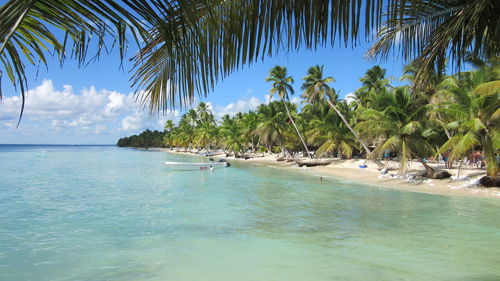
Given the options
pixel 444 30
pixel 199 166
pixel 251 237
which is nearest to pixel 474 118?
pixel 251 237

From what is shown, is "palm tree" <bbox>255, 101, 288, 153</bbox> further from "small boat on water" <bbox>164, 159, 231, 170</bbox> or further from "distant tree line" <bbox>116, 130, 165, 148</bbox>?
"distant tree line" <bbox>116, 130, 165, 148</bbox>

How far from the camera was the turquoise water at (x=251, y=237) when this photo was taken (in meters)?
7.16

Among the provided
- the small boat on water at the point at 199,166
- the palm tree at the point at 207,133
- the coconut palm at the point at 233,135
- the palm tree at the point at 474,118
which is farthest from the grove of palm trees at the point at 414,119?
the palm tree at the point at 207,133

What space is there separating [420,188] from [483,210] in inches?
242

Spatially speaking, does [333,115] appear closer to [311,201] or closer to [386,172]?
[386,172]

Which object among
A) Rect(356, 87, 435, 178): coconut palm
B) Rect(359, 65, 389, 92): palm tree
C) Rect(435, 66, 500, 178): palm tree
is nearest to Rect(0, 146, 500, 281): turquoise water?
Rect(435, 66, 500, 178): palm tree

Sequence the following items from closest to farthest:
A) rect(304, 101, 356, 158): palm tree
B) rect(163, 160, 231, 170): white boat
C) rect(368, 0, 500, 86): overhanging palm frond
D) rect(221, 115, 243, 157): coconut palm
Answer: rect(368, 0, 500, 86): overhanging palm frond < rect(163, 160, 231, 170): white boat < rect(304, 101, 356, 158): palm tree < rect(221, 115, 243, 157): coconut palm

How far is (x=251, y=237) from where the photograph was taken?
9.59m

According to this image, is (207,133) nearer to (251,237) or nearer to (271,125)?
(271,125)

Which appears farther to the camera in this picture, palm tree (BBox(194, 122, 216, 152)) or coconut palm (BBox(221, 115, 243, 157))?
palm tree (BBox(194, 122, 216, 152))

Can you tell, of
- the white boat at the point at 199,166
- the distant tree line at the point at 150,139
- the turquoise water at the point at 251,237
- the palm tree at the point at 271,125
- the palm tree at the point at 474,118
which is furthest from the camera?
the distant tree line at the point at 150,139

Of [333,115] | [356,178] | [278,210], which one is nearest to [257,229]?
[278,210]

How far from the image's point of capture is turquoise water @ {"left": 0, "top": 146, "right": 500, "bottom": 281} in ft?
23.5

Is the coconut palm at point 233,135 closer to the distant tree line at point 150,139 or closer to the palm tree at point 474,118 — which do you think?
the palm tree at point 474,118
